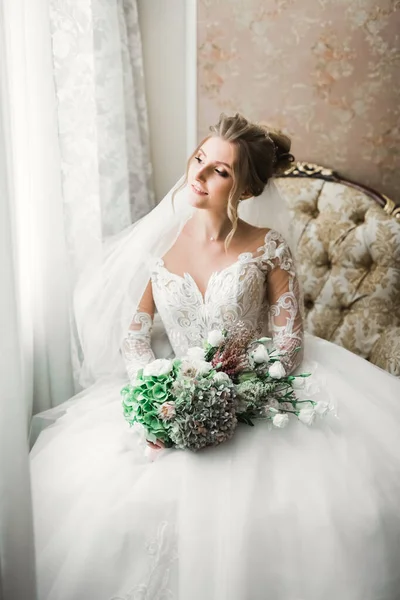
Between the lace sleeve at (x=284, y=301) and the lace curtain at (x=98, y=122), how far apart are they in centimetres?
57

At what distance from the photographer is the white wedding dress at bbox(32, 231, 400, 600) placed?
1.20 metres

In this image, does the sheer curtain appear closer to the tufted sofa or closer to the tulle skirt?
the tulle skirt

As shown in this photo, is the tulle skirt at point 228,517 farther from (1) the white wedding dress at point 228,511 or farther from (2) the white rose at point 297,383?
(2) the white rose at point 297,383

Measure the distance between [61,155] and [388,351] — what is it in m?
1.28

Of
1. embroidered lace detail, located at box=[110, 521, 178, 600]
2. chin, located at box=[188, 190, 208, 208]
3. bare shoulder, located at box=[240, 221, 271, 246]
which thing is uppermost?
chin, located at box=[188, 190, 208, 208]

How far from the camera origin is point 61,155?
70.4 inches

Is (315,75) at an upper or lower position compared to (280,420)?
upper

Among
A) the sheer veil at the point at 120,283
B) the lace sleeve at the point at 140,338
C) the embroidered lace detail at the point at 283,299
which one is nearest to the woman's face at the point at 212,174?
the sheer veil at the point at 120,283

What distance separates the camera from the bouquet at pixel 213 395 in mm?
1346

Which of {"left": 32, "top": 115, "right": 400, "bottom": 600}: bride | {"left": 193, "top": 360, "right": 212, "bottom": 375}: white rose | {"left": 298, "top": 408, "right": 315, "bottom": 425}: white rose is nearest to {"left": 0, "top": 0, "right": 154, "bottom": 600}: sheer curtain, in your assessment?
{"left": 32, "top": 115, "right": 400, "bottom": 600}: bride

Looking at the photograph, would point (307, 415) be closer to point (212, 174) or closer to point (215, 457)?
point (215, 457)

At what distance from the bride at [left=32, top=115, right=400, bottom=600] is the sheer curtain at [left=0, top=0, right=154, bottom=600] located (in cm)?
11

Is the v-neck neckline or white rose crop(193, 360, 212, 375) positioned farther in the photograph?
the v-neck neckline

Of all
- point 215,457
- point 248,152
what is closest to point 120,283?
point 248,152
